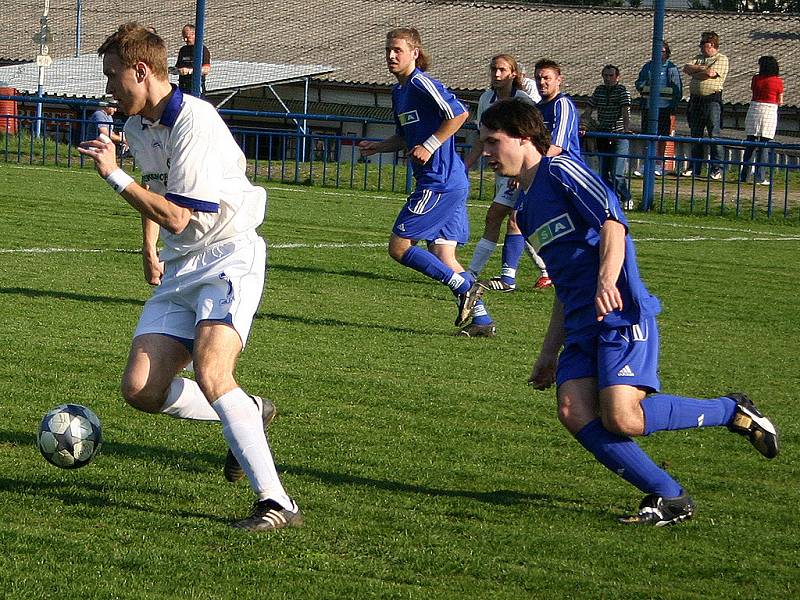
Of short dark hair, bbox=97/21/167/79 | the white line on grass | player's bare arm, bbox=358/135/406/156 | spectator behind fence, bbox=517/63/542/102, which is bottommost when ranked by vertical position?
the white line on grass

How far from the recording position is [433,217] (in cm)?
1005

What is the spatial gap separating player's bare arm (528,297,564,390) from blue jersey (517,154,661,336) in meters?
0.12

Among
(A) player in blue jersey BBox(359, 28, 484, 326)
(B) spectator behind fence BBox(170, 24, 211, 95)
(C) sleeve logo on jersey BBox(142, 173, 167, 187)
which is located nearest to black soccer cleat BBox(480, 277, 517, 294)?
(A) player in blue jersey BBox(359, 28, 484, 326)

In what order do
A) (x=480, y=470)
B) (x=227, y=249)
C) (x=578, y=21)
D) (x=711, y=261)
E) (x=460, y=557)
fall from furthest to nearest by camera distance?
(x=578, y=21)
(x=711, y=261)
(x=480, y=470)
(x=227, y=249)
(x=460, y=557)

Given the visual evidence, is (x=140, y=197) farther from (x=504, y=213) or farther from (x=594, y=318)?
(x=504, y=213)

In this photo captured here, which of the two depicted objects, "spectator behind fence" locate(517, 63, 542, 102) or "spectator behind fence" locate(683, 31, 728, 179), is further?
"spectator behind fence" locate(683, 31, 728, 179)

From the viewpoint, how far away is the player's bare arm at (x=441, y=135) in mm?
9727

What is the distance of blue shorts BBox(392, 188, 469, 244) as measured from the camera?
9.96m

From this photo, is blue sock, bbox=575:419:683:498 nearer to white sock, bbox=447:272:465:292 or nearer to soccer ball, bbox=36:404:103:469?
soccer ball, bbox=36:404:103:469

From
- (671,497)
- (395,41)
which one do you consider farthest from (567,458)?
(395,41)

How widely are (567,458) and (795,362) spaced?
3.35 meters

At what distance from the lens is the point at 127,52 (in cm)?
482

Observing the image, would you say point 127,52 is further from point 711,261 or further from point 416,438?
point 711,261

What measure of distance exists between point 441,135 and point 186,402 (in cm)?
497
